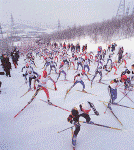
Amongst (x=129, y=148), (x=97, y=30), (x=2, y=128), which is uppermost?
(x=97, y=30)

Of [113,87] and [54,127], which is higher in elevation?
[113,87]

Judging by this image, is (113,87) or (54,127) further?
(113,87)

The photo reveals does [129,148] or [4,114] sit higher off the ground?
[4,114]

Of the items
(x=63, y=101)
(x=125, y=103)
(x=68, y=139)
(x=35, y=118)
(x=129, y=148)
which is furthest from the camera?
(x=63, y=101)

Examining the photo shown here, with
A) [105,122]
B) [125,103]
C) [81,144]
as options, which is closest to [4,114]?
[81,144]

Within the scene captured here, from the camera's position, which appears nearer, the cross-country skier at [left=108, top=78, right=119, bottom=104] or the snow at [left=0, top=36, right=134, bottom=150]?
the snow at [left=0, top=36, right=134, bottom=150]

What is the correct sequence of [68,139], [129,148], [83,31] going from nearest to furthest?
1. [129,148]
2. [68,139]
3. [83,31]

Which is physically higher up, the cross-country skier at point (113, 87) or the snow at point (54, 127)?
the cross-country skier at point (113, 87)

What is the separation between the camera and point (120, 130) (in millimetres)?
4750

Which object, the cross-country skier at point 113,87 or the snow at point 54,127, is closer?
the snow at point 54,127

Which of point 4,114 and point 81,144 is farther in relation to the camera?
point 4,114

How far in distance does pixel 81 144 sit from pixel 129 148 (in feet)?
6.15

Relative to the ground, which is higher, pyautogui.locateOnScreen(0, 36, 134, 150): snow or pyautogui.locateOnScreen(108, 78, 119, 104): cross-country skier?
pyautogui.locateOnScreen(108, 78, 119, 104): cross-country skier

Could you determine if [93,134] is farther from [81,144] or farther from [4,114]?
[4,114]
